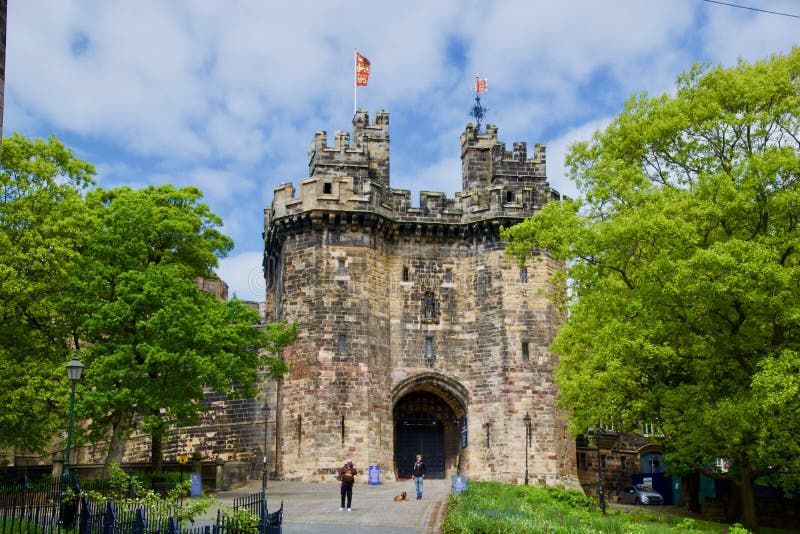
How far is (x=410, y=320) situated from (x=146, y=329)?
525 inches

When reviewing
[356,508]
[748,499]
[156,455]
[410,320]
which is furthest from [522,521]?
[410,320]

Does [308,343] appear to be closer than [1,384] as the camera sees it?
No

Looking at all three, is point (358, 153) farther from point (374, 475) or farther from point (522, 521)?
point (522, 521)


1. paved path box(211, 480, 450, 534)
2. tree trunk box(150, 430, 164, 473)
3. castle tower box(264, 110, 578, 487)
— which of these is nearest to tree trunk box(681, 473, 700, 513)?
castle tower box(264, 110, 578, 487)

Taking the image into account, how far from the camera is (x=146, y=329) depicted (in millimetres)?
28766

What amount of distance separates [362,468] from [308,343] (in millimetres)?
5333

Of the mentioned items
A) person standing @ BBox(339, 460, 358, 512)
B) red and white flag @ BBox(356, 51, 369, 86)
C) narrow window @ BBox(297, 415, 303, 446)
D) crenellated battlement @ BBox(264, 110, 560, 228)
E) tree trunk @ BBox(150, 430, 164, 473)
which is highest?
red and white flag @ BBox(356, 51, 369, 86)

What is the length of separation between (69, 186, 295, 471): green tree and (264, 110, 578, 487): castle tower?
204 inches

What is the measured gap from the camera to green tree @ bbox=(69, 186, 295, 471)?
28.1 meters

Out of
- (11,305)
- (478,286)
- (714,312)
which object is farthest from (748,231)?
(11,305)

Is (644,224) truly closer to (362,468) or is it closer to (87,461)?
(362,468)

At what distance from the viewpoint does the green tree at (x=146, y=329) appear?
28078 mm

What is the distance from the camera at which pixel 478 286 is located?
39656mm

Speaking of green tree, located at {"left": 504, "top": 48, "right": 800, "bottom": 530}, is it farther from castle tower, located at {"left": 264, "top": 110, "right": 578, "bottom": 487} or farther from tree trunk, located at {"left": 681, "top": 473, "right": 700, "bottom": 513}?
castle tower, located at {"left": 264, "top": 110, "right": 578, "bottom": 487}
